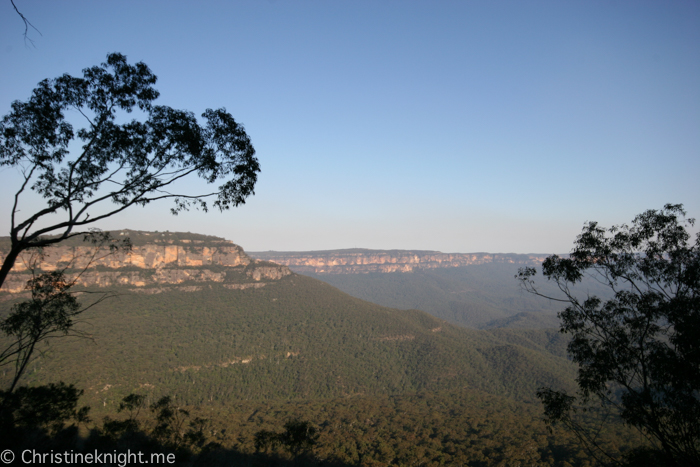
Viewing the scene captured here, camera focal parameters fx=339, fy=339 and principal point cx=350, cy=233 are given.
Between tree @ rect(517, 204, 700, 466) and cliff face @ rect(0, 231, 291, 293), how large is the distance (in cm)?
7532

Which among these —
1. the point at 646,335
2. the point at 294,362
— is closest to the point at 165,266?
the point at 294,362

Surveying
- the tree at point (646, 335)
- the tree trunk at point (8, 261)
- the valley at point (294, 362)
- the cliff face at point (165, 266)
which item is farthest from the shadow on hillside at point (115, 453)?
the cliff face at point (165, 266)

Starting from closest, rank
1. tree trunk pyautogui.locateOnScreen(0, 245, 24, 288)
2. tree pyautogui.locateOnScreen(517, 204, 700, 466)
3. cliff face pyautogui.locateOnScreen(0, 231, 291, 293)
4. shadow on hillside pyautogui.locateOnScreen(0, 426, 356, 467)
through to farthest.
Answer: tree trunk pyautogui.locateOnScreen(0, 245, 24, 288)
tree pyautogui.locateOnScreen(517, 204, 700, 466)
shadow on hillside pyautogui.locateOnScreen(0, 426, 356, 467)
cliff face pyautogui.locateOnScreen(0, 231, 291, 293)

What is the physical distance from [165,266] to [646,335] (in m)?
95.7

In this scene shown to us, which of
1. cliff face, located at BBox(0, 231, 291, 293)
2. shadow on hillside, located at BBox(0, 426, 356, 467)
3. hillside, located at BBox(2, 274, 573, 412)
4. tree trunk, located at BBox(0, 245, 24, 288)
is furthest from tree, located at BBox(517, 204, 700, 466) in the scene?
cliff face, located at BBox(0, 231, 291, 293)

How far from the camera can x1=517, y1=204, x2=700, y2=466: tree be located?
10273 mm

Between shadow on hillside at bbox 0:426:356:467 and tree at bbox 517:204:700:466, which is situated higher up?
tree at bbox 517:204:700:466

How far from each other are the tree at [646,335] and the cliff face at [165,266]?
247 feet

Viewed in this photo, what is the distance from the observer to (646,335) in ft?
38.5

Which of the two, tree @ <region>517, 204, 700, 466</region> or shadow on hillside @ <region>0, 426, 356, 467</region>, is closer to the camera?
tree @ <region>517, 204, 700, 466</region>

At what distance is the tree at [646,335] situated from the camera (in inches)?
404

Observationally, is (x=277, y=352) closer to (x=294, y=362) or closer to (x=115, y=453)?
(x=294, y=362)

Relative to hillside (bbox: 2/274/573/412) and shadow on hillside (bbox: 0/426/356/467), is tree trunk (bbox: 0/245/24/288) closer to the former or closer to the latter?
shadow on hillside (bbox: 0/426/356/467)

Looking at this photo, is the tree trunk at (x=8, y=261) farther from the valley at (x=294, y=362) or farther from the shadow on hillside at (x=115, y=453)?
the valley at (x=294, y=362)
